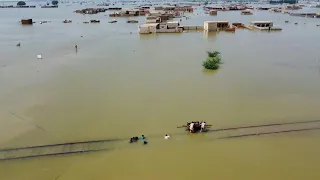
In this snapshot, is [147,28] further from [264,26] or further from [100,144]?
[100,144]

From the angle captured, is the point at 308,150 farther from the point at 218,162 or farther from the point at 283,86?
the point at 283,86

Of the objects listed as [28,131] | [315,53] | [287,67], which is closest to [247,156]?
[28,131]

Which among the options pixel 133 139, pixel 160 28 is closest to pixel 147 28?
pixel 160 28

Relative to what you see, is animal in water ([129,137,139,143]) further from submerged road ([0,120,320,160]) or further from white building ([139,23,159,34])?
white building ([139,23,159,34])

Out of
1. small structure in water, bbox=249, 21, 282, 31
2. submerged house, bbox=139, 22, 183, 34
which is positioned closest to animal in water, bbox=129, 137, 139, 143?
submerged house, bbox=139, 22, 183, 34

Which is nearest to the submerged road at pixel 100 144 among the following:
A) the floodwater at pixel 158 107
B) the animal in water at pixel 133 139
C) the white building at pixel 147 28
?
the floodwater at pixel 158 107
